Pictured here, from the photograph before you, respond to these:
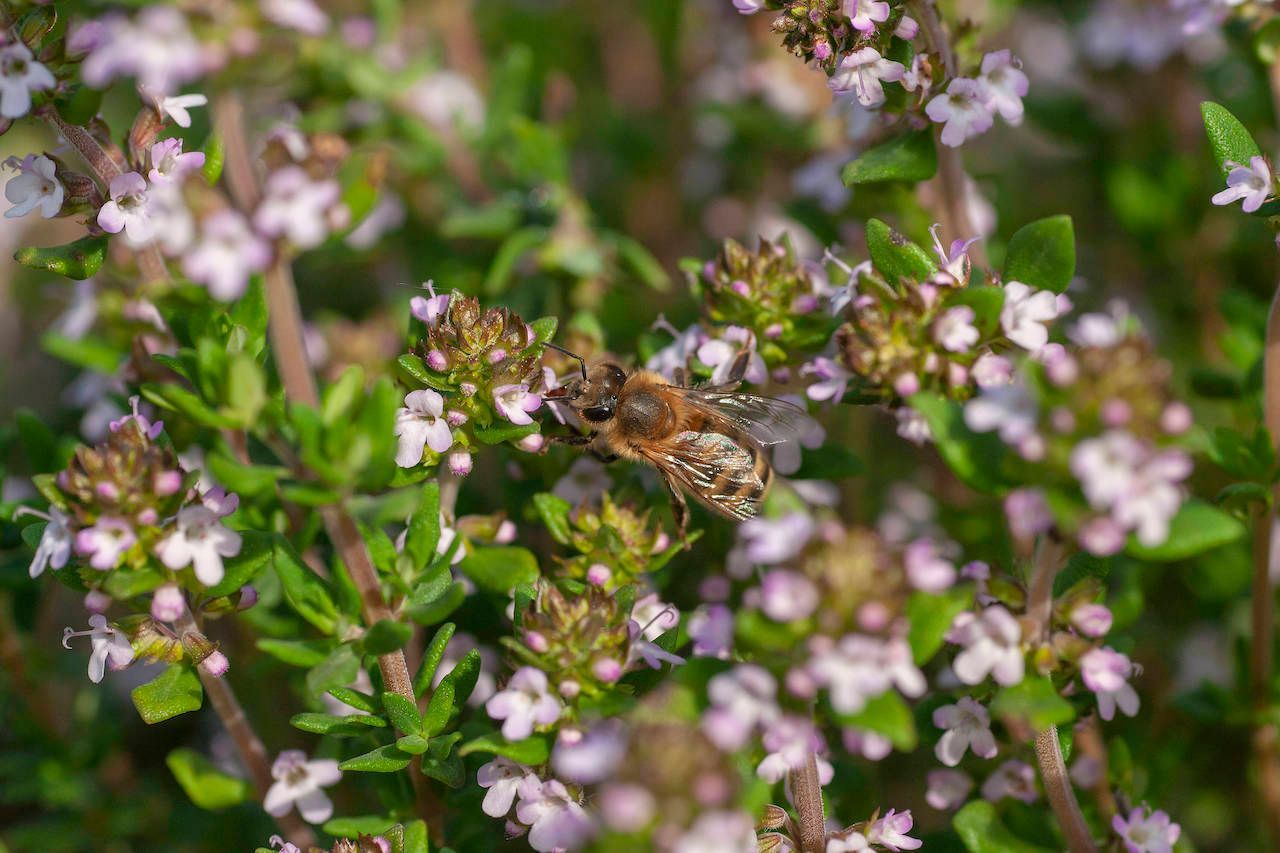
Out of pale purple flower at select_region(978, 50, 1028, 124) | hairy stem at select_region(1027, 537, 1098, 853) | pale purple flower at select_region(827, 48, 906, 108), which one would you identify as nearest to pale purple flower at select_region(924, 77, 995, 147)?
pale purple flower at select_region(978, 50, 1028, 124)

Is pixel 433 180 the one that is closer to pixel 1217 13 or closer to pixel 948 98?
pixel 948 98

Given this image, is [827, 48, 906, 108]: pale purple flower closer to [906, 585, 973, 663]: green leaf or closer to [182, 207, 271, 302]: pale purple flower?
[906, 585, 973, 663]: green leaf

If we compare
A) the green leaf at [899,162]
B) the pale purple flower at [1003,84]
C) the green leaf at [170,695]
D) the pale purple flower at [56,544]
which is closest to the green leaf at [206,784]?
the green leaf at [170,695]

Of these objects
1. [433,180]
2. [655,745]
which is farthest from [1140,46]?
[655,745]

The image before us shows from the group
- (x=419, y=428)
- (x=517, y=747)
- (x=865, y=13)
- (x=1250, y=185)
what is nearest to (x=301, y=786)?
(x=517, y=747)

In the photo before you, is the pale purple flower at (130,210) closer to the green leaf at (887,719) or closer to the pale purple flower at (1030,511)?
the green leaf at (887,719)

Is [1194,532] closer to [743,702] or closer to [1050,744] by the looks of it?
[1050,744]

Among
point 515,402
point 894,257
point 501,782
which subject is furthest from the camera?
point 515,402
